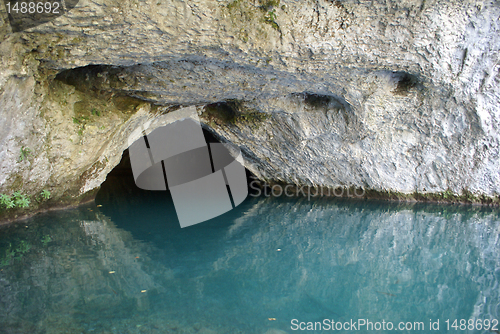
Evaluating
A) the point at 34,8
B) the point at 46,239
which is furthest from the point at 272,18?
the point at 46,239

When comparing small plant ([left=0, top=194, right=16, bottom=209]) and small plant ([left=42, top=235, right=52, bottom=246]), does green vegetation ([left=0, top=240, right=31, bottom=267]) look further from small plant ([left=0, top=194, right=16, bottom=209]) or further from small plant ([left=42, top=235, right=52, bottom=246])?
small plant ([left=0, top=194, right=16, bottom=209])

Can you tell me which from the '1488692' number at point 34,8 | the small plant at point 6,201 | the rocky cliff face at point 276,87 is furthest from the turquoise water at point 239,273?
the '1488692' number at point 34,8

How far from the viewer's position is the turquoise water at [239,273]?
354 cm

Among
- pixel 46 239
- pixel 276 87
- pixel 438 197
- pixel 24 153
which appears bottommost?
pixel 438 197

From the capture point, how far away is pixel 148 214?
9000 millimetres

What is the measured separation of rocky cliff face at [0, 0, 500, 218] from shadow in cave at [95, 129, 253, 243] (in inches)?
54.0

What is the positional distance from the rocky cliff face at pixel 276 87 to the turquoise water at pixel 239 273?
83.4 inches

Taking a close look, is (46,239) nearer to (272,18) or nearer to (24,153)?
(24,153)

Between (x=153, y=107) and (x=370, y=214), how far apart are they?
23.3ft

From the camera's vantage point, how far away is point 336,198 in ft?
39.9

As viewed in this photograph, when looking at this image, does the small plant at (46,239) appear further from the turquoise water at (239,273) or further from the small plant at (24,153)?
the small plant at (24,153)

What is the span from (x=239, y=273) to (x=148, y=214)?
5.04 m

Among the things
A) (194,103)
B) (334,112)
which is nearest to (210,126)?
(194,103)

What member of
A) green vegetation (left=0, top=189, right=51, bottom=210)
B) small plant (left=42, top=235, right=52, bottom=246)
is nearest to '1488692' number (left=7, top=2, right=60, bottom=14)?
small plant (left=42, top=235, right=52, bottom=246)
